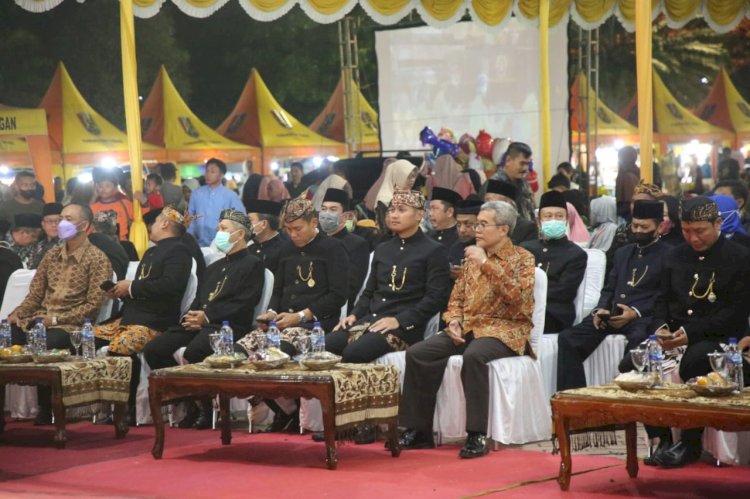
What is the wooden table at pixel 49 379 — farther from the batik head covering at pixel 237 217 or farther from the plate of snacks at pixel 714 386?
the plate of snacks at pixel 714 386

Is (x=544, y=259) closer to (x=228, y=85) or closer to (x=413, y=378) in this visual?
(x=413, y=378)

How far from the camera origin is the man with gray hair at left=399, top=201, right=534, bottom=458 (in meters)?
7.98

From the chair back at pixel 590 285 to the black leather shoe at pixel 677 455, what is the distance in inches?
68.6

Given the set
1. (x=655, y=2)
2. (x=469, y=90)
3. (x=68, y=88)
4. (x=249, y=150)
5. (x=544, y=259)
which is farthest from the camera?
(x=249, y=150)

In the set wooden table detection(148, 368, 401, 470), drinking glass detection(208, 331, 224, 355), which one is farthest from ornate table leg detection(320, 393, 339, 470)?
drinking glass detection(208, 331, 224, 355)

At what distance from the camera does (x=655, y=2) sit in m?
14.4

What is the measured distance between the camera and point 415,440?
26.8 feet

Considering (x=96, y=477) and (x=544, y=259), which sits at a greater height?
(x=544, y=259)

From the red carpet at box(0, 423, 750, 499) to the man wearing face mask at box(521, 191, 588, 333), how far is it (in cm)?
117

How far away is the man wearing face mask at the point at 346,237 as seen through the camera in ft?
31.2

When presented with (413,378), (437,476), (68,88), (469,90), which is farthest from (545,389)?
(68,88)

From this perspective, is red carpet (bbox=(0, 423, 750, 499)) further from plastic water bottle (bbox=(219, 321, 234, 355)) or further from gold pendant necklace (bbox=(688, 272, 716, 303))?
gold pendant necklace (bbox=(688, 272, 716, 303))

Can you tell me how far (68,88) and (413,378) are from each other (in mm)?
18314

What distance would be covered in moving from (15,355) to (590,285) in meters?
3.98
